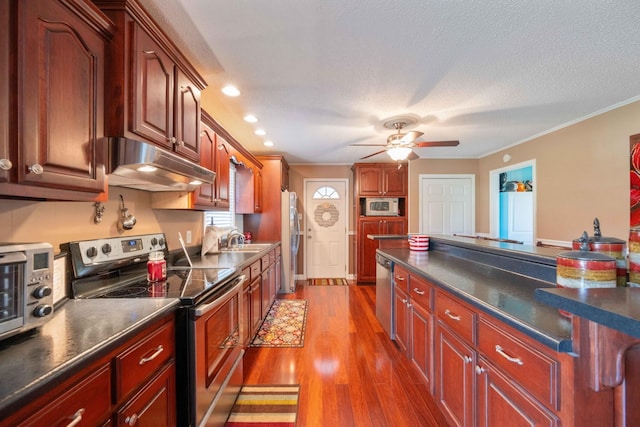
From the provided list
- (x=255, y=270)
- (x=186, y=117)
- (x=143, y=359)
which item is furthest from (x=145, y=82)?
(x=255, y=270)

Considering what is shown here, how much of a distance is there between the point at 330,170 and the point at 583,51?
3.86 m

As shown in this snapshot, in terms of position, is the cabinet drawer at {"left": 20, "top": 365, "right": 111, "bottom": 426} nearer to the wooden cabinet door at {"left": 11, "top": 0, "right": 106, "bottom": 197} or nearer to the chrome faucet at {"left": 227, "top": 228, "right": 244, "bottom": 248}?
the wooden cabinet door at {"left": 11, "top": 0, "right": 106, "bottom": 197}

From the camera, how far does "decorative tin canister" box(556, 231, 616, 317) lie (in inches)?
35.4

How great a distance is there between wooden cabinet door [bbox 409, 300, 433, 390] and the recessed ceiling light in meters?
2.27

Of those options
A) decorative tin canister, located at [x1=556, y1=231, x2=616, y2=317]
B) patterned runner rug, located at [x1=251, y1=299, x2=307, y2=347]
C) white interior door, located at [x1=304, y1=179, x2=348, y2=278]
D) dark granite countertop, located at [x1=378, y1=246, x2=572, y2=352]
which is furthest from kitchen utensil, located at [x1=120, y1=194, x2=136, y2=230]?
white interior door, located at [x1=304, y1=179, x2=348, y2=278]

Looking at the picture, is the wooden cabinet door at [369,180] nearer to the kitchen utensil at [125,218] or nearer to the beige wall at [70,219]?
the beige wall at [70,219]

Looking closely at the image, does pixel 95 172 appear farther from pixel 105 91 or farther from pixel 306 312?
pixel 306 312

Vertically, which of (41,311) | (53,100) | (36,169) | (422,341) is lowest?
(422,341)

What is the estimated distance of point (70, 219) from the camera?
4.48ft

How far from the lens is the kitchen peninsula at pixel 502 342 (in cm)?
80

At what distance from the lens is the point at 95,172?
114 centimetres

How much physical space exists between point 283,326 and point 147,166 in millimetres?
2349

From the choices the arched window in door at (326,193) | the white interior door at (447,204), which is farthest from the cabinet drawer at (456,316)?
the arched window in door at (326,193)

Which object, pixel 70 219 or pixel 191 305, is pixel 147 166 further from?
pixel 191 305
